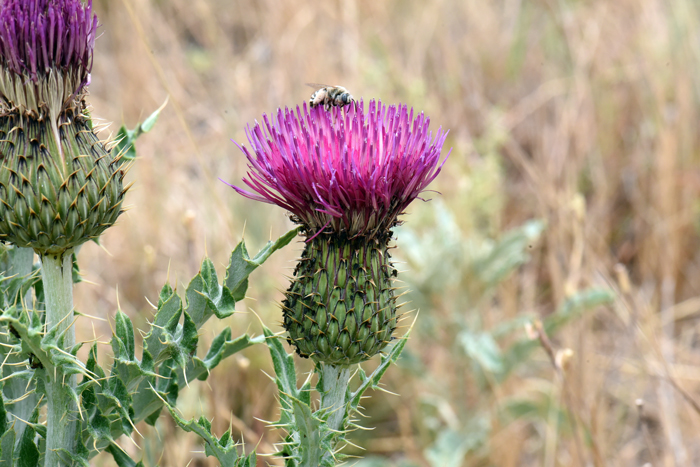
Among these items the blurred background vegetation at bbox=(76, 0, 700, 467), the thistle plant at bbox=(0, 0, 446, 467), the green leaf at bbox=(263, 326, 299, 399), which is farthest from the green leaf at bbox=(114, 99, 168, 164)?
the green leaf at bbox=(263, 326, 299, 399)

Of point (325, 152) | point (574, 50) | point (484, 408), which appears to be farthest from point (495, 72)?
point (325, 152)

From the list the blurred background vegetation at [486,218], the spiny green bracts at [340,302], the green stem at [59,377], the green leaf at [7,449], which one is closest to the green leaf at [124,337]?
the green stem at [59,377]

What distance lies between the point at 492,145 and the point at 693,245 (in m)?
2.58

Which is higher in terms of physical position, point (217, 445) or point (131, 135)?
point (131, 135)

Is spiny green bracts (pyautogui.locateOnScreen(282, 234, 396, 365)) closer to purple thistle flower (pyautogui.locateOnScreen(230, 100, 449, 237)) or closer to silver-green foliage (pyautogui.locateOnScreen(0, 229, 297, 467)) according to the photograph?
purple thistle flower (pyautogui.locateOnScreen(230, 100, 449, 237))

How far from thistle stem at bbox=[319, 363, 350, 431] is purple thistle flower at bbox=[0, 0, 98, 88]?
1.25 meters

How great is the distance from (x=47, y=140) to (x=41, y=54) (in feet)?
0.84

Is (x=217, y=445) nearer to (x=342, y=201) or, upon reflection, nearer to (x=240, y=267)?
(x=240, y=267)

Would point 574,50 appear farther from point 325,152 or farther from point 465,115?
point 325,152

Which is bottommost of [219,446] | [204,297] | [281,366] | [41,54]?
[219,446]

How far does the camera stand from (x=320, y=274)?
6.98 feet

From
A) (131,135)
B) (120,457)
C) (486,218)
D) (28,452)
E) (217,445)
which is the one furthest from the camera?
(486,218)

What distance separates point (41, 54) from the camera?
6.10 feet

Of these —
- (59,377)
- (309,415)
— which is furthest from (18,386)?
(309,415)
